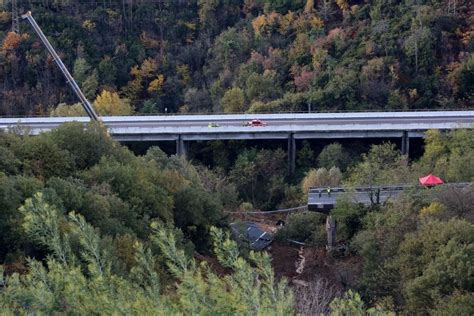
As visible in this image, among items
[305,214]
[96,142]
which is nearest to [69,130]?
[96,142]

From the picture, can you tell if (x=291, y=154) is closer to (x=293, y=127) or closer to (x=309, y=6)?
(x=293, y=127)

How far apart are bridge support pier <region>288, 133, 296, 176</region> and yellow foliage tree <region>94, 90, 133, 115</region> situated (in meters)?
13.3

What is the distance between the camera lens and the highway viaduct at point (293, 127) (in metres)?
47.9

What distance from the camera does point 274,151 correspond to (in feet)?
161

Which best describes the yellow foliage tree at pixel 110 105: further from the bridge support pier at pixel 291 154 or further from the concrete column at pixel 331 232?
the concrete column at pixel 331 232

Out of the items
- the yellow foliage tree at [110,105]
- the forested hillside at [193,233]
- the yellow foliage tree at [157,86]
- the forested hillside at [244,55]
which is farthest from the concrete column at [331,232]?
the yellow foliage tree at [157,86]

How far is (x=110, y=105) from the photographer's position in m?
57.5

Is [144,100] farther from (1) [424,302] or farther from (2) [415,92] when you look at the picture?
(1) [424,302]

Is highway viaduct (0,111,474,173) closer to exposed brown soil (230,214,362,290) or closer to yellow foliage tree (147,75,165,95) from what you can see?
yellow foliage tree (147,75,165,95)

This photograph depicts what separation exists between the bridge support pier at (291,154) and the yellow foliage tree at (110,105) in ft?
43.6

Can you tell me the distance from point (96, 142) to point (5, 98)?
30922 mm

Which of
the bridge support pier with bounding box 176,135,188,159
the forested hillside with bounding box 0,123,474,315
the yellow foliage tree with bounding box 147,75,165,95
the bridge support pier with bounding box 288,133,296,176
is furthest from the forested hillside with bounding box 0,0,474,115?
the forested hillside with bounding box 0,123,474,315

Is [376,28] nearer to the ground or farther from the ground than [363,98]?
farther from the ground

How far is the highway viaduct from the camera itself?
47875 millimetres
